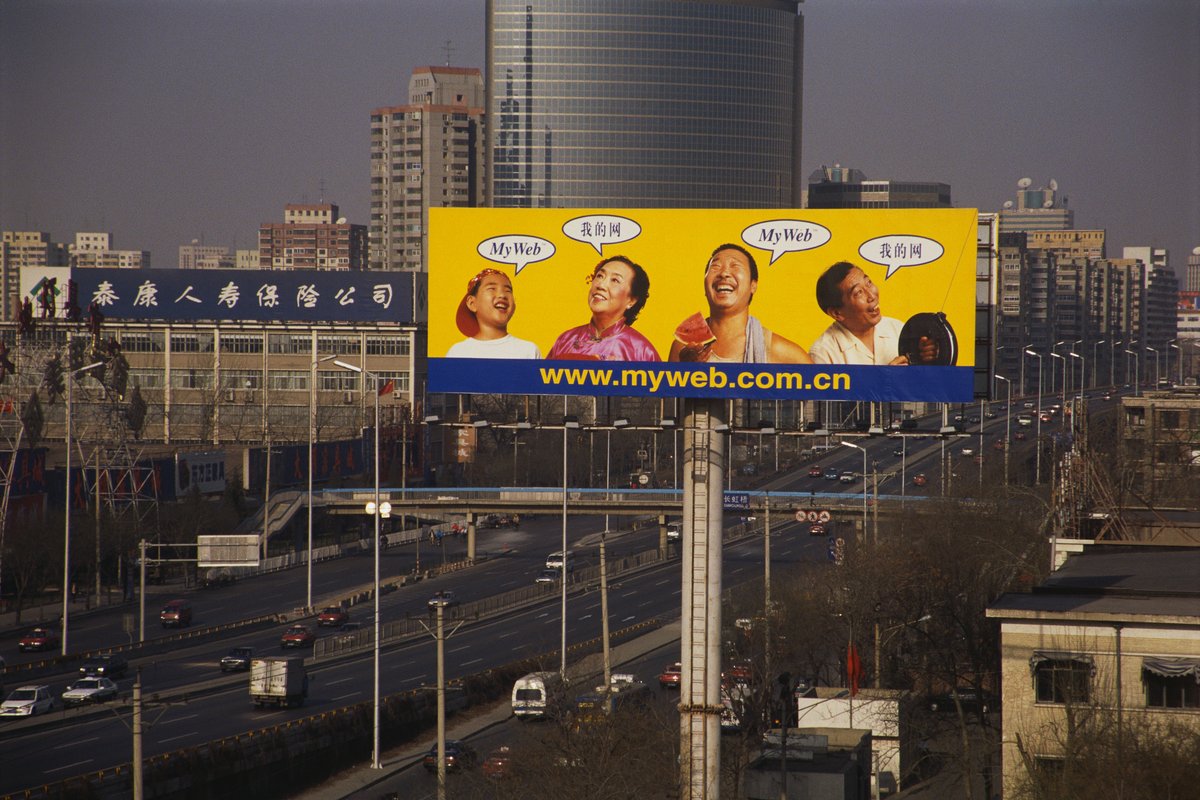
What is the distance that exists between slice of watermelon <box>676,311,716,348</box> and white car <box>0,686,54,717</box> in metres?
24.8

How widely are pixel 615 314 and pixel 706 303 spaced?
154 centimetres

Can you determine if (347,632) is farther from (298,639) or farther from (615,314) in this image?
(615,314)

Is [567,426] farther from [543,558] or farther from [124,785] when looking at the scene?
[543,558]

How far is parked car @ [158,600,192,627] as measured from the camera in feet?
202

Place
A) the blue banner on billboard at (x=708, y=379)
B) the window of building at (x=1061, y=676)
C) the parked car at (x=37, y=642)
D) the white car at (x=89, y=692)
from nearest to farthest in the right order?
the blue banner on billboard at (x=708, y=379) → the window of building at (x=1061, y=676) → the white car at (x=89, y=692) → the parked car at (x=37, y=642)

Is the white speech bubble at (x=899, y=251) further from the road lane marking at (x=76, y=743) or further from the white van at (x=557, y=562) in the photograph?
the white van at (x=557, y=562)

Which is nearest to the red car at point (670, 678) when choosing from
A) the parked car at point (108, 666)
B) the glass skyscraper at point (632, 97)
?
the parked car at point (108, 666)

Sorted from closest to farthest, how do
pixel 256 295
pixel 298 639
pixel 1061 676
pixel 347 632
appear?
1. pixel 1061 676
2. pixel 298 639
3. pixel 347 632
4. pixel 256 295

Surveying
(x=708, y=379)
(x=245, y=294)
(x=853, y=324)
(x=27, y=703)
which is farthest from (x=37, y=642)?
(x=245, y=294)

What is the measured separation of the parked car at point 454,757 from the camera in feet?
123

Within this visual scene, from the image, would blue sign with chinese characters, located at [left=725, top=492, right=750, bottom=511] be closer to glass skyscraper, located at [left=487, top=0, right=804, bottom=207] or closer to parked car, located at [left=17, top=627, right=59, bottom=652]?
parked car, located at [left=17, top=627, right=59, bottom=652]

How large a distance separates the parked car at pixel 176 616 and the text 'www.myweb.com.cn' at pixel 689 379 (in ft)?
129

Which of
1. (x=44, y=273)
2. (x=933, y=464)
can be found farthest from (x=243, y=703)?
(x=44, y=273)

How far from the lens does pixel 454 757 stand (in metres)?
37.9
